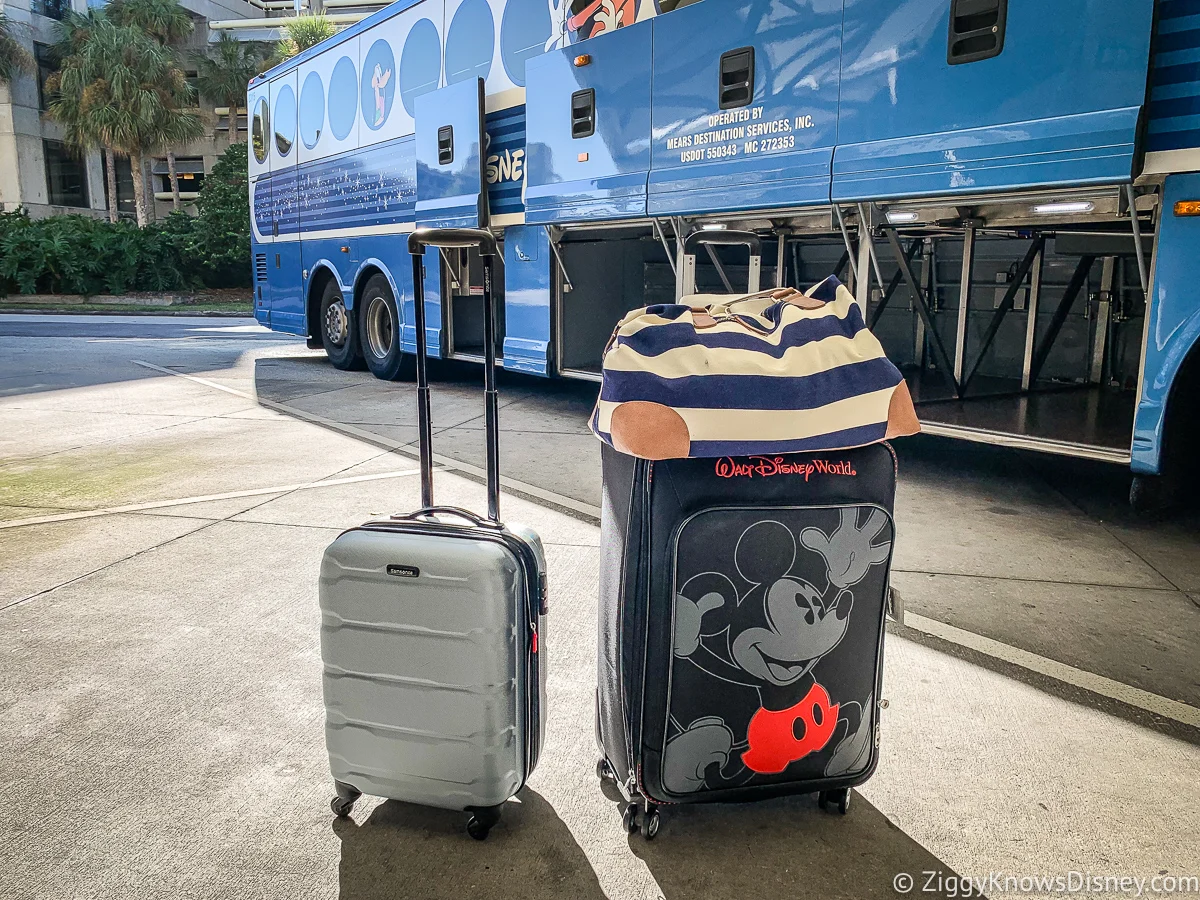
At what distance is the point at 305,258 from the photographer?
37.4 ft

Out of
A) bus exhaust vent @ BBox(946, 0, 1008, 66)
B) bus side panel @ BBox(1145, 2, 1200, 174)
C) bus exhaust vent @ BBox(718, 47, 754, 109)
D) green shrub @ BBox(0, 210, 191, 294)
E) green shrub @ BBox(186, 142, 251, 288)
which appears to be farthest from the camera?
green shrub @ BBox(186, 142, 251, 288)

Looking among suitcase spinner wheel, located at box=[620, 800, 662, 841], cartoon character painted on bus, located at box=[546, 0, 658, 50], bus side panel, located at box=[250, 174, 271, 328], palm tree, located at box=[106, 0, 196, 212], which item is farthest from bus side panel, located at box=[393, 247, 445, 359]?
palm tree, located at box=[106, 0, 196, 212]

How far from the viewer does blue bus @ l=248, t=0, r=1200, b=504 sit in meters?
4.18

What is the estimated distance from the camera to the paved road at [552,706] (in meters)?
2.08

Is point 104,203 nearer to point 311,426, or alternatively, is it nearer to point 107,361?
point 107,361

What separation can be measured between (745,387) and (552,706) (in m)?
1.29

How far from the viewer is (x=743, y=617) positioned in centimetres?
209

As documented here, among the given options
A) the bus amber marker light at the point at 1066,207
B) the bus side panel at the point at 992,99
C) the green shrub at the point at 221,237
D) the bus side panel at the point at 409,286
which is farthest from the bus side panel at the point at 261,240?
the green shrub at the point at 221,237

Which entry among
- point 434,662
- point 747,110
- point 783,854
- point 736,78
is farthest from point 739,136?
point 783,854

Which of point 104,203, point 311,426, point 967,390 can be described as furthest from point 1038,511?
point 104,203

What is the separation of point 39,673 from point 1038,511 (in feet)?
15.0

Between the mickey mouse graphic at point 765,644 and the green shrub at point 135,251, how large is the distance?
27.3 metres

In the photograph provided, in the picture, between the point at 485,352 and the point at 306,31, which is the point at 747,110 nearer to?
the point at 485,352

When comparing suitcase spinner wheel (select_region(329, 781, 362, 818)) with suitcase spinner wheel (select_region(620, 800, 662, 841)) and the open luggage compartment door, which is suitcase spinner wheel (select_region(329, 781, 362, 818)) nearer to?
suitcase spinner wheel (select_region(620, 800, 662, 841))
